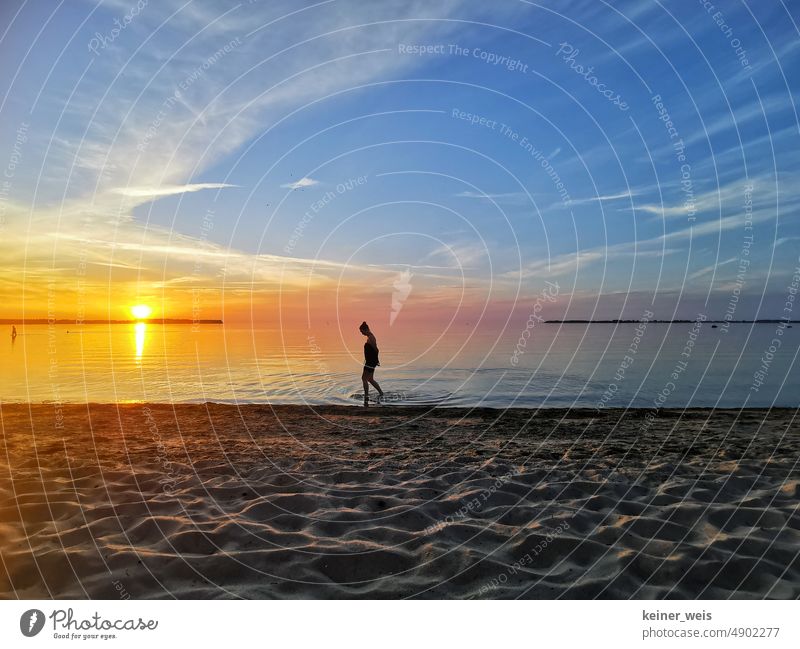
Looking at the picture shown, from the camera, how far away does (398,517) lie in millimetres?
7367

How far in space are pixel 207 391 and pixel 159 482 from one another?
1961cm

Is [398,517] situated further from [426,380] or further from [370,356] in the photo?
[426,380]

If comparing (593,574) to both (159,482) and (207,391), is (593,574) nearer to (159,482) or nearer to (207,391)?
(159,482)

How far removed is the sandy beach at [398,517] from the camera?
5711 millimetres

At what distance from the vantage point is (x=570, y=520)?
7266 millimetres

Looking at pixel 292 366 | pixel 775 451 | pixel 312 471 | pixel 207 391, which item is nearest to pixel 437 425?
pixel 312 471
